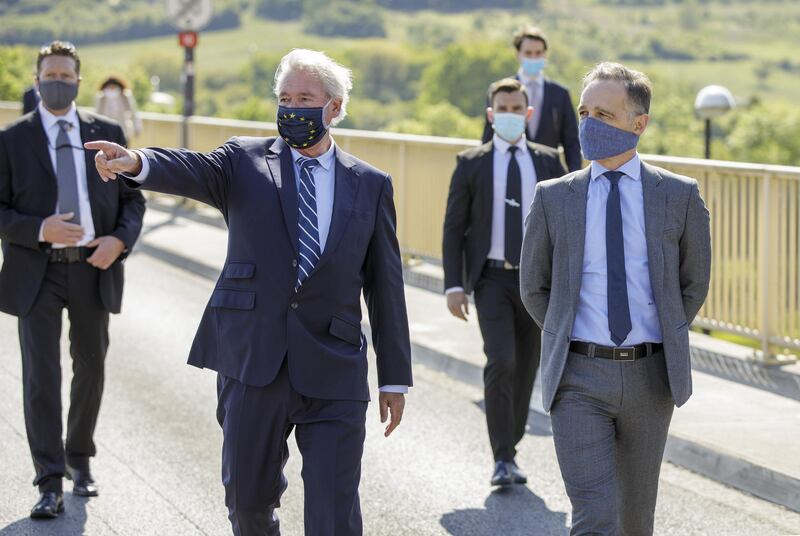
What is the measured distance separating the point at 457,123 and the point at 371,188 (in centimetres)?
11074

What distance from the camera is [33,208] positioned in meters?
6.64

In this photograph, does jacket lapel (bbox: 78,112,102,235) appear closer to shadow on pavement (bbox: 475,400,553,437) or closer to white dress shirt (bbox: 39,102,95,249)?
white dress shirt (bbox: 39,102,95,249)

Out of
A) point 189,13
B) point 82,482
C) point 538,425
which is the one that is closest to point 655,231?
point 82,482

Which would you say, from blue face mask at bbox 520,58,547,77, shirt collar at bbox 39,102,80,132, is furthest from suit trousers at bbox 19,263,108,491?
blue face mask at bbox 520,58,547,77

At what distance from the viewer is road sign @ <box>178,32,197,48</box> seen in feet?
72.6

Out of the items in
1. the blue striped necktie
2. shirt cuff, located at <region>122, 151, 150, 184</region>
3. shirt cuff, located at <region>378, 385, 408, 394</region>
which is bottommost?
shirt cuff, located at <region>378, 385, 408, 394</region>

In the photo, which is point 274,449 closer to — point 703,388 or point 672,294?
point 672,294

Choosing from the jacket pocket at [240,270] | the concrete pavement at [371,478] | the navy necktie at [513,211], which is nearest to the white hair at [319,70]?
the jacket pocket at [240,270]

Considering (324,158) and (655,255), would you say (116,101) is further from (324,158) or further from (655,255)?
(655,255)

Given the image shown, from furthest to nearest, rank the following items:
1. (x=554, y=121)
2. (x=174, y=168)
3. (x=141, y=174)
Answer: (x=554, y=121)
(x=174, y=168)
(x=141, y=174)

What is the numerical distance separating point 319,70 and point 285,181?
1.32 ft

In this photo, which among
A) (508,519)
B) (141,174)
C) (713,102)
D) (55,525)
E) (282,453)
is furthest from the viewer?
(713,102)

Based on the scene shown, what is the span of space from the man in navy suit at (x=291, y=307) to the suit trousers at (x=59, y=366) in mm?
2063

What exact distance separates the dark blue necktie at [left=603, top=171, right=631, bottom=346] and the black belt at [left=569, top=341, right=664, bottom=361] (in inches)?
1.4
